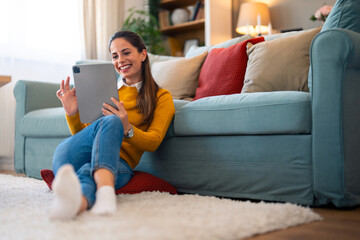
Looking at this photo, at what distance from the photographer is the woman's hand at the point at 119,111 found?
1.48 metres

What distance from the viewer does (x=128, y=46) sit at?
175 cm

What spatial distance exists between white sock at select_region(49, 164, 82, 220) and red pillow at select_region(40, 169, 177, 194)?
1.61 feet

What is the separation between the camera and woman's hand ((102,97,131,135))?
1482mm

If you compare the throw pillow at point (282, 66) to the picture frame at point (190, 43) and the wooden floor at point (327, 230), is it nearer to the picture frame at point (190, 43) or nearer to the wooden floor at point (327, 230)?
the wooden floor at point (327, 230)

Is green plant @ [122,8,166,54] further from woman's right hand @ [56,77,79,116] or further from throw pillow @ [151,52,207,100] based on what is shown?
woman's right hand @ [56,77,79,116]

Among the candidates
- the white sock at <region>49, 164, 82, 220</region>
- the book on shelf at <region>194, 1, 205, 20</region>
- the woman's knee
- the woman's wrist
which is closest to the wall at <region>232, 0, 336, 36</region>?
the book on shelf at <region>194, 1, 205, 20</region>

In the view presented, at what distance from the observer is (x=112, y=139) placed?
132 centimetres

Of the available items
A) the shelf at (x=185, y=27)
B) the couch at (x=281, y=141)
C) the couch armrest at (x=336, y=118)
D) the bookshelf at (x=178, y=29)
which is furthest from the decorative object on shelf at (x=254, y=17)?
the couch armrest at (x=336, y=118)

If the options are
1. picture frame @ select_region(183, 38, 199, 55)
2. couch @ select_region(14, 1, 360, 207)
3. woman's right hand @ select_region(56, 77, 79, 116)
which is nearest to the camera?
couch @ select_region(14, 1, 360, 207)

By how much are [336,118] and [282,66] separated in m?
0.60

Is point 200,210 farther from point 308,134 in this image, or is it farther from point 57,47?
point 57,47

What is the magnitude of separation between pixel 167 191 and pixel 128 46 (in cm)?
65

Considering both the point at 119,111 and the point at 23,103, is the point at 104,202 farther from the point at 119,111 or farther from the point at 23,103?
the point at 23,103

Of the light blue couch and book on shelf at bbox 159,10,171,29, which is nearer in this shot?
the light blue couch
